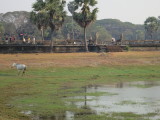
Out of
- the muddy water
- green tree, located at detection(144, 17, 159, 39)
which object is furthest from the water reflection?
green tree, located at detection(144, 17, 159, 39)

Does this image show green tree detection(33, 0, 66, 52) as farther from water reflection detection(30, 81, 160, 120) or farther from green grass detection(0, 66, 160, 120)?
water reflection detection(30, 81, 160, 120)

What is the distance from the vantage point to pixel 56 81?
27.1 m

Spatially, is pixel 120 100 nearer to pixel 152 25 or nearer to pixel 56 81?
pixel 56 81

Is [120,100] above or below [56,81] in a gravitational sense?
above

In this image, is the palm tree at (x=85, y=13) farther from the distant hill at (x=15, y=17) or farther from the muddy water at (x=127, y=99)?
the distant hill at (x=15, y=17)

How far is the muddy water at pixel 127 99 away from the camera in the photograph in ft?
54.9

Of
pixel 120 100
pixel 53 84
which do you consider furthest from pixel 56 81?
pixel 120 100

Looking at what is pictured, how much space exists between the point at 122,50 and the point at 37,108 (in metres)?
46.4

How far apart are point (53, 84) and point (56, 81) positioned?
1693 millimetres

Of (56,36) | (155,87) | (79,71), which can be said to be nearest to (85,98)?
(155,87)

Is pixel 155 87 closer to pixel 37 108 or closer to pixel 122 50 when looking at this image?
pixel 37 108

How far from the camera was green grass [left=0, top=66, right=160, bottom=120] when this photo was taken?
16.8 m

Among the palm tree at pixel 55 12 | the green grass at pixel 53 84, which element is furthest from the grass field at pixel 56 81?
the palm tree at pixel 55 12

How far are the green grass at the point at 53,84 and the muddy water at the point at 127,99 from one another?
1.07 meters
